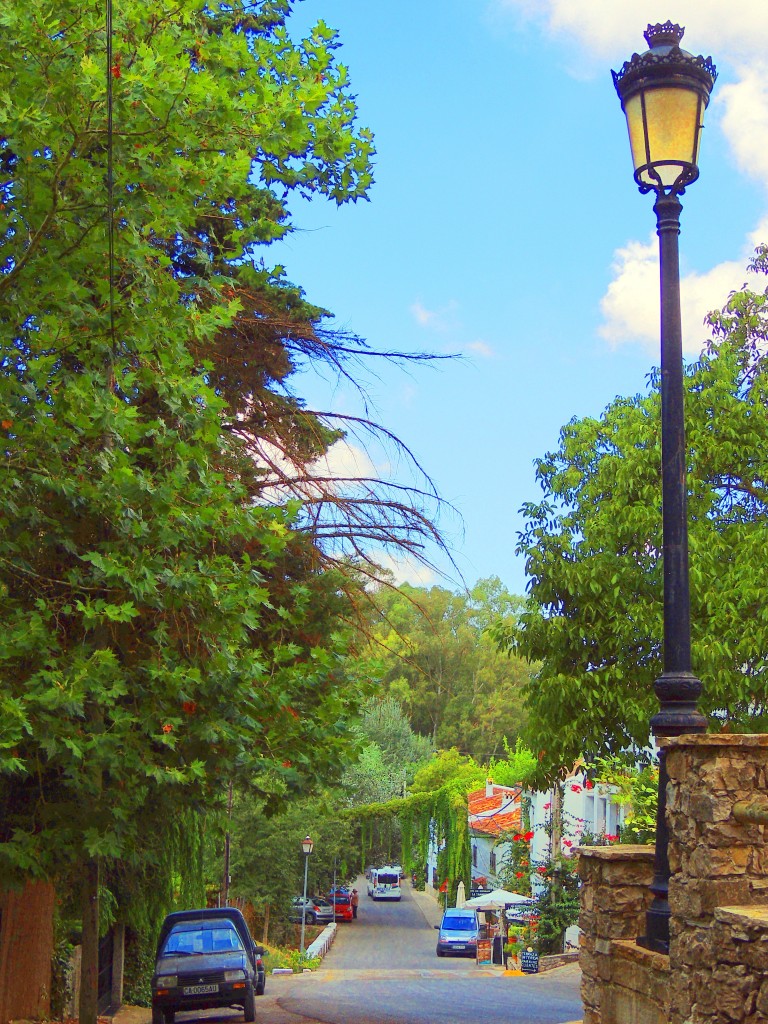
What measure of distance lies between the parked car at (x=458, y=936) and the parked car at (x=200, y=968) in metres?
23.4

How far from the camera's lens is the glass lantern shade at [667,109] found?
720 centimetres

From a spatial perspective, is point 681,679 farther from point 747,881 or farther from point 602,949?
point 602,949

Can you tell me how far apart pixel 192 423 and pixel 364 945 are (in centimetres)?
4022

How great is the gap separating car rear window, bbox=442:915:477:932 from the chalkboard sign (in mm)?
10122

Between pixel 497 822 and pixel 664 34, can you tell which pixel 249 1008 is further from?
pixel 497 822

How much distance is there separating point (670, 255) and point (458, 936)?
36.0m

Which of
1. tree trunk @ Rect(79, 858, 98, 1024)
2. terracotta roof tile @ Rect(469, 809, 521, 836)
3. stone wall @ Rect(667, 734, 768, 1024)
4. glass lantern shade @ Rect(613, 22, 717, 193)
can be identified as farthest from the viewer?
terracotta roof tile @ Rect(469, 809, 521, 836)

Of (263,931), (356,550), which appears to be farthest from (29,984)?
(263,931)

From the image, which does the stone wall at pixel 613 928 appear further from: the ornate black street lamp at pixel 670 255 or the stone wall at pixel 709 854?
the stone wall at pixel 709 854

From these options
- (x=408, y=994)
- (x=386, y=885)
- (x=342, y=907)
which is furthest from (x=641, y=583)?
(x=386, y=885)

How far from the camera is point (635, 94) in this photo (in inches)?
288

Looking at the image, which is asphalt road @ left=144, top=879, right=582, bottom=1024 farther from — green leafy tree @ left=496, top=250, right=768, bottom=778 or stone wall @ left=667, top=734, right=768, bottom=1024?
stone wall @ left=667, top=734, right=768, bottom=1024

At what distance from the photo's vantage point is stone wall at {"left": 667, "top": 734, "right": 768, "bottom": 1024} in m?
5.57

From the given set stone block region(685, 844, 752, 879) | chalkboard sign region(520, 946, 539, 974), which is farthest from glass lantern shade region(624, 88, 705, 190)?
chalkboard sign region(520, 946, 539, 974)
